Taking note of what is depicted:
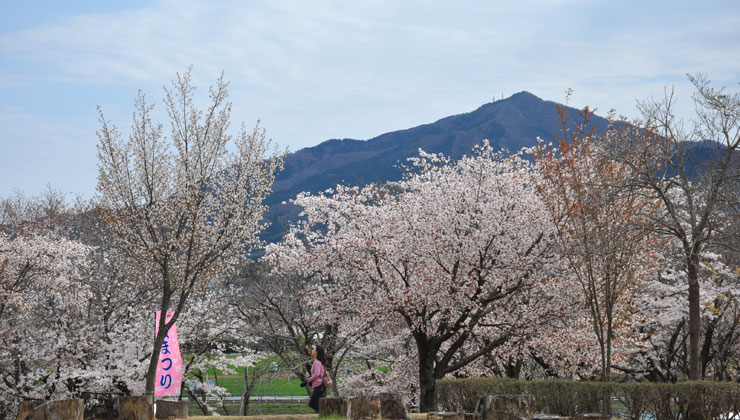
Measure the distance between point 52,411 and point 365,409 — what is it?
4.34 m

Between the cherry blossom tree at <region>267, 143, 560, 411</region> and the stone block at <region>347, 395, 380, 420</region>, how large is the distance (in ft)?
26.7

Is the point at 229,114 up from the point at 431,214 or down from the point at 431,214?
up

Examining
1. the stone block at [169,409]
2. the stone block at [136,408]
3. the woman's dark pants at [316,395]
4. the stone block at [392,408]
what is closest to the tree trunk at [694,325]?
the woman's dark pants at [316,395]

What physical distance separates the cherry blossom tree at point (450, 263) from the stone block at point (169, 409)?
748 centimetres

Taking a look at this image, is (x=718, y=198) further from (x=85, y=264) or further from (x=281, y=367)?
(x=85, y=264)

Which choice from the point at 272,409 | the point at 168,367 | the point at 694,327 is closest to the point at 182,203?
the point at 168,367

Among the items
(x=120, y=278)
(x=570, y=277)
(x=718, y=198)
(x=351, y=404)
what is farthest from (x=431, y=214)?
(x=120, y=278)

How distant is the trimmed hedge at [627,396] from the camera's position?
12.9 metres

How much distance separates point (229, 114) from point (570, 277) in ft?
34.9

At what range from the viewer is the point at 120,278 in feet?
82.1

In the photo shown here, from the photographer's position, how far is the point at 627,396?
45.3ft

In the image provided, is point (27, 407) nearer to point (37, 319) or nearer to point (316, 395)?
point (316, 395)

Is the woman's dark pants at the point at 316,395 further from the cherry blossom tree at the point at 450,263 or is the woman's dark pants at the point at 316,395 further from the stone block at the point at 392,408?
the cherry blossom tree at the point at 450,263

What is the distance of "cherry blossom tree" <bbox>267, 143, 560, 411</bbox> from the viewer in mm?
18453
